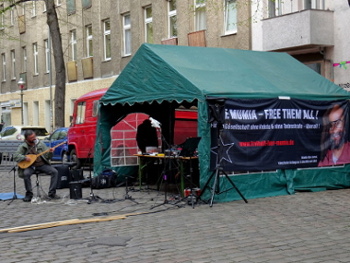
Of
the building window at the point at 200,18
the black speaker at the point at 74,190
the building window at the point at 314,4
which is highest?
the building window at the point at 200,18

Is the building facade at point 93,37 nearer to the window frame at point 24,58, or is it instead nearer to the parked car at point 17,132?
the window frame at point 24,58

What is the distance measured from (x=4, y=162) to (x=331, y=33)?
41.9 ft

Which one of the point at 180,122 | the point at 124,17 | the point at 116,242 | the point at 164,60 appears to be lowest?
the point at 116,242

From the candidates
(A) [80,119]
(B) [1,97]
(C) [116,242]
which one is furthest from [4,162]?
(B) [1,97]

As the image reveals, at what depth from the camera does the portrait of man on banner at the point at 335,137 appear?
1490 cm

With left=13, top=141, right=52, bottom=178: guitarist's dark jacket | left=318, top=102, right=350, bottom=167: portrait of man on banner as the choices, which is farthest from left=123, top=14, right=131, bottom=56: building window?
left=13, top=141, right=52, bottom=178: guitarist's dark jacket

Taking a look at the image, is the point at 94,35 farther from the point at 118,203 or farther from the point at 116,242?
the point at 116,242

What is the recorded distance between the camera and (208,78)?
1362cm

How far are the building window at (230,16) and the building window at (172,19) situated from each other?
3663mm

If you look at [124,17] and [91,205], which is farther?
[124,17]

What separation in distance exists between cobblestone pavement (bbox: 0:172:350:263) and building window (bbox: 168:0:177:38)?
16.8 meters

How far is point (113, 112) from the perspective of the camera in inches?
659

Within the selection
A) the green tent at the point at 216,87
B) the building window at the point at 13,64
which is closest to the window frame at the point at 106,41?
the building window at the point at 13,64

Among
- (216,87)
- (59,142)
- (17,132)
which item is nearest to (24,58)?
(17,132)
